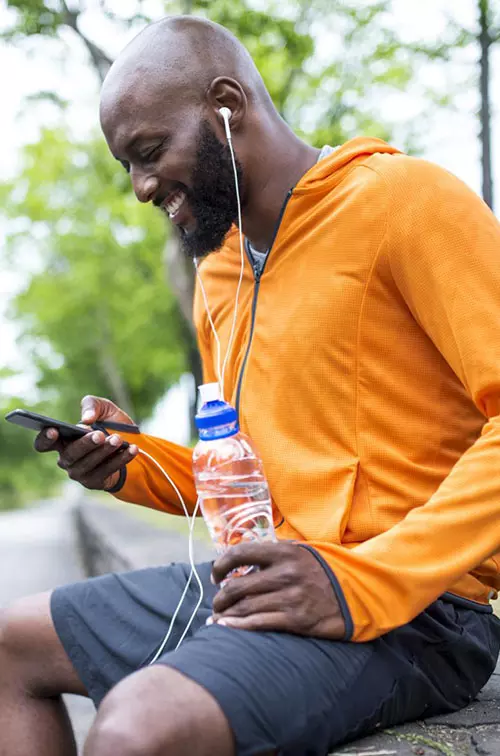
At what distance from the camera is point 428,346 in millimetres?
2248

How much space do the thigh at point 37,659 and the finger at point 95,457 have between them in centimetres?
38

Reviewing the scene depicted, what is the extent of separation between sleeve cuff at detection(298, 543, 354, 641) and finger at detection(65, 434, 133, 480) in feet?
2.47

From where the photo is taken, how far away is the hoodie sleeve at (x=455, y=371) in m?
1.83

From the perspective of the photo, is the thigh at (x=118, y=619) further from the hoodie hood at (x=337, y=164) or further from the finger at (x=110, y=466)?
the hoodie hood at (x=337, y=164)

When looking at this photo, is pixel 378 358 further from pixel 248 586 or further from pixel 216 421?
pixel 248 586

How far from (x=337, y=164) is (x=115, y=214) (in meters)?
15.6

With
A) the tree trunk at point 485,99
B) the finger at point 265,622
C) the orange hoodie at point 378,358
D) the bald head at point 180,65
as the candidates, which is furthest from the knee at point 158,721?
the tree trunk at point 485,99

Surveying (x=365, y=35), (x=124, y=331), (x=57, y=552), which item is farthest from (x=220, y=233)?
(x=124, y=331)

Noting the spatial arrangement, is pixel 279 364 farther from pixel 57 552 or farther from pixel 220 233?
pixel 57 552

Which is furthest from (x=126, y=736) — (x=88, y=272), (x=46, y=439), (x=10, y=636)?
(x=88, y=272)

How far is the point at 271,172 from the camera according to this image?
102 inches

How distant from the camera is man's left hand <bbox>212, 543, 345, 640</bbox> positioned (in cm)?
180

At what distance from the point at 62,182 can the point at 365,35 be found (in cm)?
1138

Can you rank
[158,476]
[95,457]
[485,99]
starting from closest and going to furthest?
[95,457], [158,476], [485,99]
